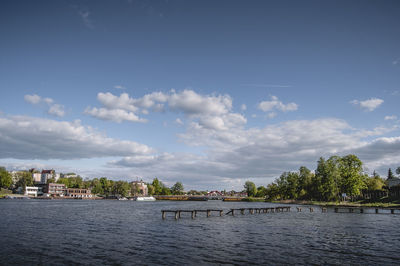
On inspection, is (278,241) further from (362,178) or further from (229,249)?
(362,178)

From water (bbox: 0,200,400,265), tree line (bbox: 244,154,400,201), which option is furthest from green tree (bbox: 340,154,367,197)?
water (bbox: 0,200,400,265)

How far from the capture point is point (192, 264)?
78.1 ft

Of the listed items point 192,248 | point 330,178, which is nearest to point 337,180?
point 330,178

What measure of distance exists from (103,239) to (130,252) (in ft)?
30.9

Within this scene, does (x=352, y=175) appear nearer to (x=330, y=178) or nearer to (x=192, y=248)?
(x=330, y=178)

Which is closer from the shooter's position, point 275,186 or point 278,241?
point 278,241

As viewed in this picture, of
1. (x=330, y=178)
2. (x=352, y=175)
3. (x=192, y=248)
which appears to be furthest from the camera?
(x=330, y=178)

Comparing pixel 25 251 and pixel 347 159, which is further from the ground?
pixel 347 159

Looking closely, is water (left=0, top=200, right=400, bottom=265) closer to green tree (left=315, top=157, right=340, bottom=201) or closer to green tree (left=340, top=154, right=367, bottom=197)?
green tree (left=340, top=154, right=367, bottom=197)

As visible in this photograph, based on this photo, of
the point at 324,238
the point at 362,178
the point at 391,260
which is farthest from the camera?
the point at 362,178

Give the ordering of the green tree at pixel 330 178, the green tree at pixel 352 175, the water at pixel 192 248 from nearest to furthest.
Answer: the water at pixel 192 248, the green tree at pixel 352 175, the green tree at pixel 330 178

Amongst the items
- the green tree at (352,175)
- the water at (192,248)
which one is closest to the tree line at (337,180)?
the green tree at (352,175)

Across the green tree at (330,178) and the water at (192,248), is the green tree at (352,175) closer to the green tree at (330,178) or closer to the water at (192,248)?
the green tree at (330,178)

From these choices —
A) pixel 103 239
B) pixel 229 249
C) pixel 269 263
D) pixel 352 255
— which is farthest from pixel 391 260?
pixel 103 239
